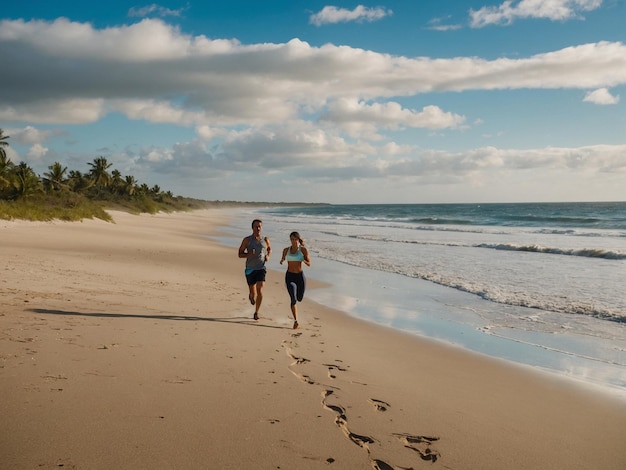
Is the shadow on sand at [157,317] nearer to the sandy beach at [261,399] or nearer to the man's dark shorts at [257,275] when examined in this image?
the sandy beach at [261,399]

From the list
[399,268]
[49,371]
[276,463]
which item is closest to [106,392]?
[49,371]

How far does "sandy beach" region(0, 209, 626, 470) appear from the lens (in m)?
3.84

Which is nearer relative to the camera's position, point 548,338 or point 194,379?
point 194,379

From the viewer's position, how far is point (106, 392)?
471cm

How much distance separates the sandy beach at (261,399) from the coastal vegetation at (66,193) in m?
23.6

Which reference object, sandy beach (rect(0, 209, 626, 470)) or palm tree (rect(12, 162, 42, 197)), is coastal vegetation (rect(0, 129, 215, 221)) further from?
sandy beach (rect(0, 209, 626, 470))

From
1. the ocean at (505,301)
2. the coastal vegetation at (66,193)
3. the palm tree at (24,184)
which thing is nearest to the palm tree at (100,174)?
the coastal vegetation at (66,193)

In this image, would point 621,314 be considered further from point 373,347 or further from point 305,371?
point 305,371

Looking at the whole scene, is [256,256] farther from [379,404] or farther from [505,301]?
[505,301]

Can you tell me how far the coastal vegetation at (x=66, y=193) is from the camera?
30.8 meters

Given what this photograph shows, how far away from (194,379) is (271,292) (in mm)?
7298

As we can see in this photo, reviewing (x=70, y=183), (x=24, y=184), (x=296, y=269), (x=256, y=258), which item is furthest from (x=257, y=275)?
(x=70, y=183)

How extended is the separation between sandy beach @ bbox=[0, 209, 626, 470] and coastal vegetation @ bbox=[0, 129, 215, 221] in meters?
23.6

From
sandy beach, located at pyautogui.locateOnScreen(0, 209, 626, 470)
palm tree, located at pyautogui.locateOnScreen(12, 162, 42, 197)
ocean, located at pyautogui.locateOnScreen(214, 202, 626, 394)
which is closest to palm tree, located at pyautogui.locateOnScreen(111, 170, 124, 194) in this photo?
palm tree, located at pyautogui.locateOnScreen(12, 162, 42, 197)
